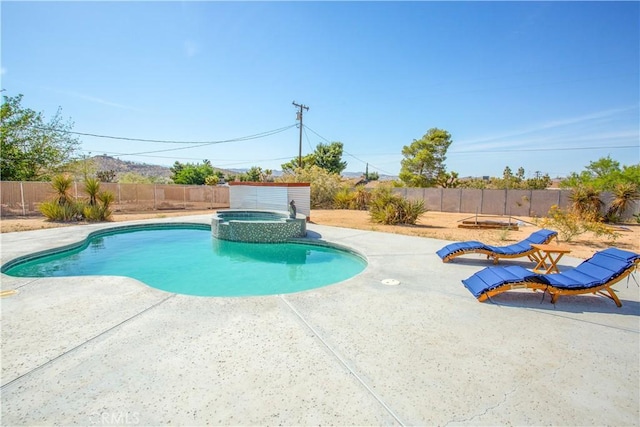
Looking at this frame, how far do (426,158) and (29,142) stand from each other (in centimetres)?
3234

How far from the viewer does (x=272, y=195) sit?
14820 mm

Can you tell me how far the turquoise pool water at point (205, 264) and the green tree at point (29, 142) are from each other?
Answer: 15.4 m

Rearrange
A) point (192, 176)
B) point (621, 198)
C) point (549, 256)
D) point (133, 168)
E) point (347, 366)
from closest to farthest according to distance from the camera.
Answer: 1. point (347, 366)
2. point (549, 256)
3. point (621, 198)
4. point (192, 176)
5. point (133, 168)

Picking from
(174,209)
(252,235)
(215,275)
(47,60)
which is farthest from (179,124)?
(215,275)

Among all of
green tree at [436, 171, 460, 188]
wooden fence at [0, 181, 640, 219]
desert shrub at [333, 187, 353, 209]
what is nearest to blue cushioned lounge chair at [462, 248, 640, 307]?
wooden fence at [0, 181, 640, 219]

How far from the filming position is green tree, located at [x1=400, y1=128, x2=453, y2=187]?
3102cm

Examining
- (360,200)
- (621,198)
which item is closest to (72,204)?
(360,200)

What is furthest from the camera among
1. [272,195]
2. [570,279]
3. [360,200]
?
[360,200]

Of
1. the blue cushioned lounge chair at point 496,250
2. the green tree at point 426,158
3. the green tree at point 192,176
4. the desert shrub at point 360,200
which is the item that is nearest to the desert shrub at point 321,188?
the desert shrub at point 360,200

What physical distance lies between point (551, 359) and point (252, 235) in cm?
829

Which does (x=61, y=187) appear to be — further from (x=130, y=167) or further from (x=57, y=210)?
(x=130, y=167)

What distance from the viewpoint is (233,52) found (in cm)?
1402

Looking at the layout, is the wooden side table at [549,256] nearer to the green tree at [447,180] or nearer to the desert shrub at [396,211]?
the desert shrub at [396,211]

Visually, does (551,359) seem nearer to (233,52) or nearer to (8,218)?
(233,52)
